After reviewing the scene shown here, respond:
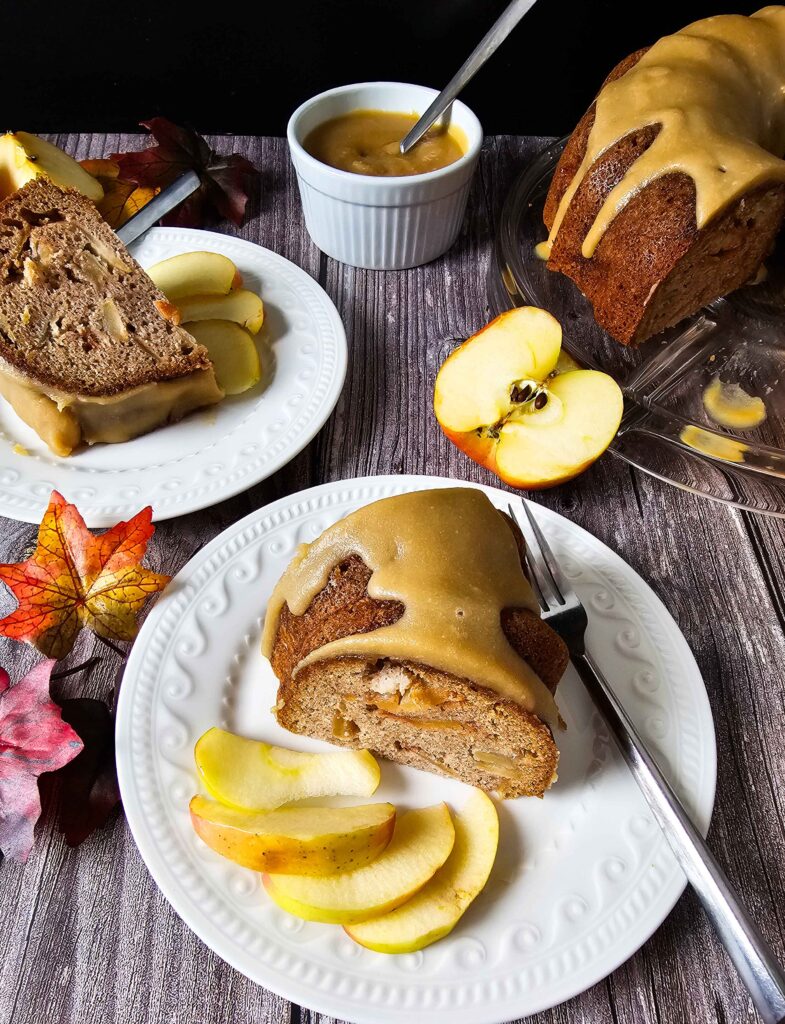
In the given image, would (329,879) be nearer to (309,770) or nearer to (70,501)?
(309,770)

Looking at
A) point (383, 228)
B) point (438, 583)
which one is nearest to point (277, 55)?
point (383, 228)

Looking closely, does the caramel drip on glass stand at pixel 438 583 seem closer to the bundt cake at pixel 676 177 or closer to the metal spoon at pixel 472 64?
the bundt cake at pixel 676 177

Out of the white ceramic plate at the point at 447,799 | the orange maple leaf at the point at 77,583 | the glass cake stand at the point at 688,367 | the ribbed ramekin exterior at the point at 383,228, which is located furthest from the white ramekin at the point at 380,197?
the orange maple leaf at the point at 77,583

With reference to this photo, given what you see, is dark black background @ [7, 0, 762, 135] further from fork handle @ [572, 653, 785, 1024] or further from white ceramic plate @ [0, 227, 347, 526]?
fork handle @ [572, 653, 785, 1024]

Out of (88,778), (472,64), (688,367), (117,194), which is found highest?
(472,64)

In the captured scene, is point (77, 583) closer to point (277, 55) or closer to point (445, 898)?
point (445, 898)

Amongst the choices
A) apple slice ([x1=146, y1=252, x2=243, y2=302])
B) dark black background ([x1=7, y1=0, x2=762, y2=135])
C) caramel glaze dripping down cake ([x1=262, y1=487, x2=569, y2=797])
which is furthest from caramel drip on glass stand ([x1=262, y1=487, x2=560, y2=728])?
dark black background ([x1=7, y1=0, x2=762, y2=135])

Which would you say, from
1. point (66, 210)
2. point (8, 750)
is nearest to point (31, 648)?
point (8, 750)
